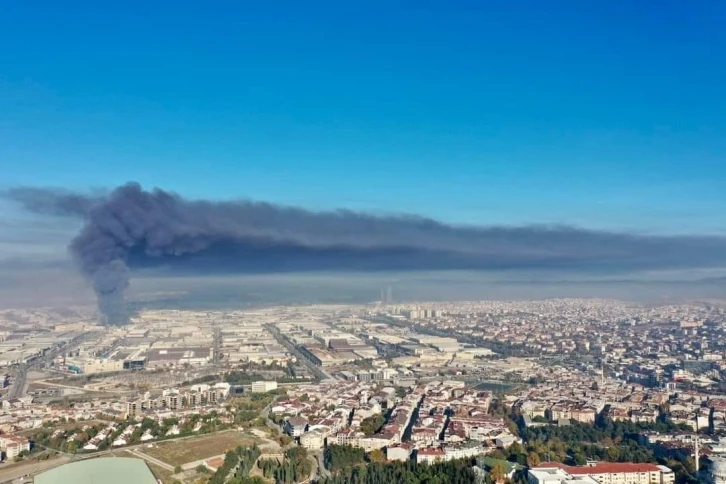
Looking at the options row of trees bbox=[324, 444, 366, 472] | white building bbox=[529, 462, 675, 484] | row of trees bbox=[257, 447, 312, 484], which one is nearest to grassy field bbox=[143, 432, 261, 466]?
row of trees bbox=[257, 447, 312, 484]

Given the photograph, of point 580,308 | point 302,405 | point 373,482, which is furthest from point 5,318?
point 580,308

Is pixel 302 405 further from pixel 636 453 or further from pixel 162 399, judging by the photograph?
pixel 636 453

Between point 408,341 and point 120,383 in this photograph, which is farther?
point 408,341

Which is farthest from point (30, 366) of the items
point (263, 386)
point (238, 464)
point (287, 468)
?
point (287, 468)

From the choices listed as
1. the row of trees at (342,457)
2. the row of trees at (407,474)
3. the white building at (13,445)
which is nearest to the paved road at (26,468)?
the white building at (13,445)

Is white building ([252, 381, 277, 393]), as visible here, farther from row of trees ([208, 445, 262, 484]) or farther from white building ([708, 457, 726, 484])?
white building ([708, 457, 726, 484])

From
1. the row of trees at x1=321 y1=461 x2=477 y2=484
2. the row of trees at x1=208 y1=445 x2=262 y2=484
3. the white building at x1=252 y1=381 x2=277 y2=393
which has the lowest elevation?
the white building at x1=252 y1=381 x2=277 y2=393
